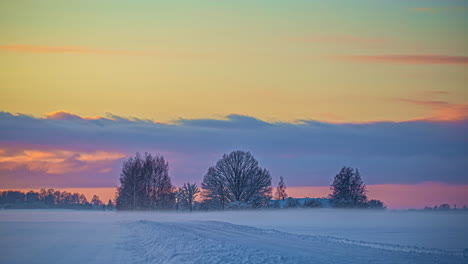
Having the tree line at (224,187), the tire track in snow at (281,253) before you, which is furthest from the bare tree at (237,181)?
the tire track in snow at (281,253)

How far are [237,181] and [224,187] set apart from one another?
2629 mm

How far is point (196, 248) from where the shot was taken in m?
26.5

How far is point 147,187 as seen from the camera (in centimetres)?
10612

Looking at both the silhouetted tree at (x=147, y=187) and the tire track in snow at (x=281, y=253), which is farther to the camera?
the silhouetted tree at (x=147, y=187)

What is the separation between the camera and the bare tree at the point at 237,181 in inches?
3757

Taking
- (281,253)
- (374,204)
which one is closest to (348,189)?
(374,204)

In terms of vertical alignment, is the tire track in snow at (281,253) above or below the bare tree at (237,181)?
below

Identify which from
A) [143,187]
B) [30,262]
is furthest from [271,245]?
[143,187]

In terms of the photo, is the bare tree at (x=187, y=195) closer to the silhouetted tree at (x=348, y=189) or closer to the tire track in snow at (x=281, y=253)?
the silhouetted tree at (x=348, y=189)

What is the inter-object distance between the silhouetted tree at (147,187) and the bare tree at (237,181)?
35.9 ft

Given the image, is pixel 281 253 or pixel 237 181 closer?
pixel 281 253

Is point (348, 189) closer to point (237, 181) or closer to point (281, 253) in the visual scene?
point (237, 181)

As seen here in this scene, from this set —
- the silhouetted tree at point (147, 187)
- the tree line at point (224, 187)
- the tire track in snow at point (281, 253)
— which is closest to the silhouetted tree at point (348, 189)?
the tree line at point (224, 187)

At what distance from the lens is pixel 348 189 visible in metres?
99.6
